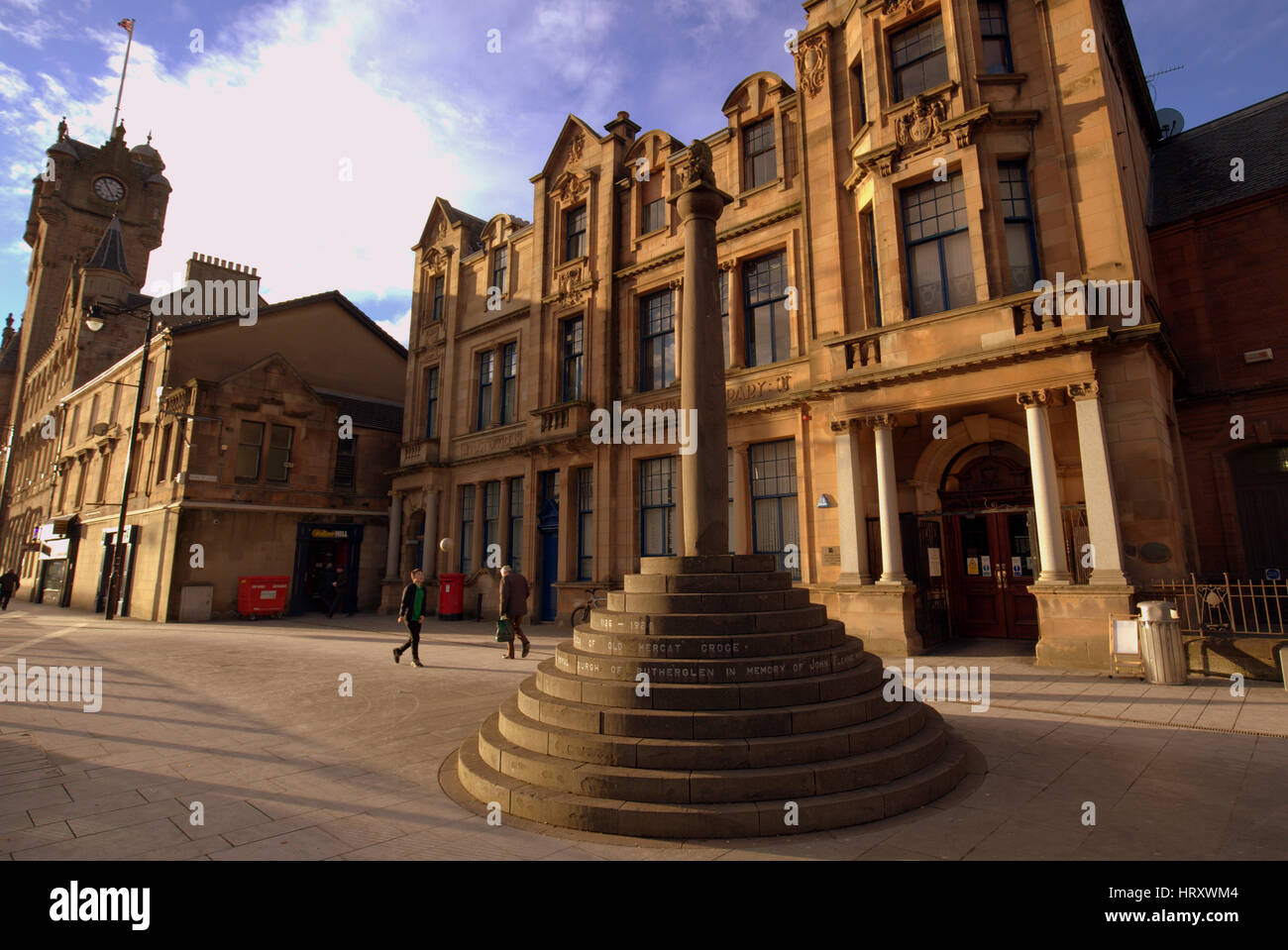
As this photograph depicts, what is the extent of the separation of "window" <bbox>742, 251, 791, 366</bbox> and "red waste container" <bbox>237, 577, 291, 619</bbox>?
1793cm

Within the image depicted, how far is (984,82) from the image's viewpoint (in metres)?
12.4

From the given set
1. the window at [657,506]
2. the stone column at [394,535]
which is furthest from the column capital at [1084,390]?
the stone column at [394,535]

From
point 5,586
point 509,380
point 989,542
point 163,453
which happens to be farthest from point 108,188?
point 989,542

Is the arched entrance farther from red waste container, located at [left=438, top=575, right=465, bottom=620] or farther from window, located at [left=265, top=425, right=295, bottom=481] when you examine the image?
window, located at [left=265, top=425, right=295, bottom=481]

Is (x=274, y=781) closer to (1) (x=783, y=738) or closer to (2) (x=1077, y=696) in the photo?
(1) (x=783, y=738)

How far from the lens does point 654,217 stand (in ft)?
62.3

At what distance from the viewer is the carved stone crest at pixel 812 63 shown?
1513 centimetres

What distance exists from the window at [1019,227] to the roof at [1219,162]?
18.3 feet

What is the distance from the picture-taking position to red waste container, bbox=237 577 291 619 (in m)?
21.1

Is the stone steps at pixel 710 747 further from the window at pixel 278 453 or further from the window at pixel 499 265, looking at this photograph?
the window at pixel 278 453

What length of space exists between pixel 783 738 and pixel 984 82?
44.6ft

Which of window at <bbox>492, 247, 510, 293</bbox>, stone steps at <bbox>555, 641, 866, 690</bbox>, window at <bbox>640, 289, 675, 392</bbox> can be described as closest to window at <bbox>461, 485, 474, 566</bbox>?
window at <bbox>492, 247, 510, 293</bbox>

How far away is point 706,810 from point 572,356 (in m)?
17.6
